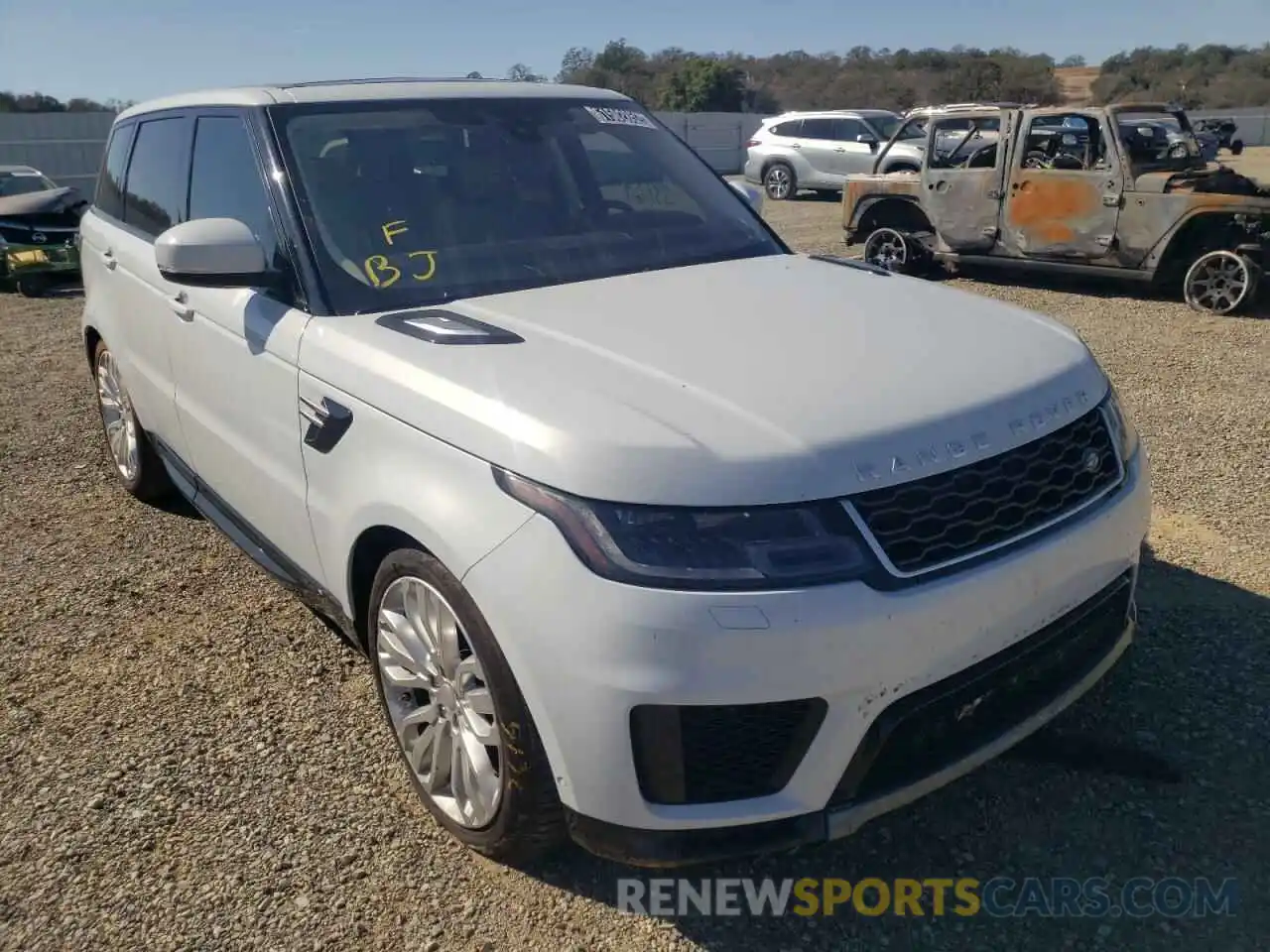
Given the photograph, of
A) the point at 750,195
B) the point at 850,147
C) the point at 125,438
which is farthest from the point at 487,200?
the point at 850,147

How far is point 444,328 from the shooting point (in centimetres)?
256

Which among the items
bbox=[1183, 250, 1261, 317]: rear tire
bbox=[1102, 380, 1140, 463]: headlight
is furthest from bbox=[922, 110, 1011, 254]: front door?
bbox=[1102, 380, 1140, 463]: headlight

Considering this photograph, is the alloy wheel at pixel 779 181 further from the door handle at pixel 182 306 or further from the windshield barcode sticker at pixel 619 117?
the door handle at pixel 182 306

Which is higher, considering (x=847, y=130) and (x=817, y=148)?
(x=847, y=130)

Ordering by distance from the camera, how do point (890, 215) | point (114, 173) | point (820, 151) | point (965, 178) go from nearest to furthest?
point (114, 173) → point (965, 178) → point (890, 215) → point (820, 151)

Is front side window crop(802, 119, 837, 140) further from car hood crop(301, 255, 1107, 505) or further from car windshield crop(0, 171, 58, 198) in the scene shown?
car hood crop(301, 255, 1107, 505)

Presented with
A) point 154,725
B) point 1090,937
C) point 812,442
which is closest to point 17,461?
point 154,725

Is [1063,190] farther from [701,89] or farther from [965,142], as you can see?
[701,89]

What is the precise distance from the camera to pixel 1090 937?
2260 millimetres

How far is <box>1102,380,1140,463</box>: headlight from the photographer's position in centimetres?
260

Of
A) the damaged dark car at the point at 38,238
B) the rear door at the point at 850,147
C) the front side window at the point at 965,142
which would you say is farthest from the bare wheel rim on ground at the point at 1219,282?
the damaged dark car at the point at 38,238

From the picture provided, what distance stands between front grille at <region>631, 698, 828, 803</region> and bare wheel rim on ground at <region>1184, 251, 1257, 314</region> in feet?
27.1

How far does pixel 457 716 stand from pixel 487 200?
5.37 ft

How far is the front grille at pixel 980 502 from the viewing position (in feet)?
6.62
